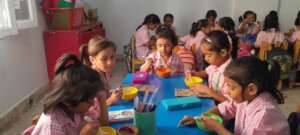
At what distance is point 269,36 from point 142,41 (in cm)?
163

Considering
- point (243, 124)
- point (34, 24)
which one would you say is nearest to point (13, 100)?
point (34, 24)

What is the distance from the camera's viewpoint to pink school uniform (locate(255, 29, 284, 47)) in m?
3.16

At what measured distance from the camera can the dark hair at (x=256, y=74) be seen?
0.93m

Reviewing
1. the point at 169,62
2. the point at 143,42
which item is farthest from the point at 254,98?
the point at 143,42

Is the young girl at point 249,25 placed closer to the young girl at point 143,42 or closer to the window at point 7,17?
the young girl at point 143,42

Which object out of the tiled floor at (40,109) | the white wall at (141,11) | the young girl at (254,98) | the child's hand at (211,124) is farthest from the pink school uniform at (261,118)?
the white wall at (141,11)

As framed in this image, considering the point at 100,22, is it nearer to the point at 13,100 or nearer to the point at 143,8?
the point at 143,8

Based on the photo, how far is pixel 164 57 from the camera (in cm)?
187

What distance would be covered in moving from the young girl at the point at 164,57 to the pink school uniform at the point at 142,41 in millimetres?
1311

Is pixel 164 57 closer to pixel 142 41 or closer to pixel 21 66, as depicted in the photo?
pixel 142 41

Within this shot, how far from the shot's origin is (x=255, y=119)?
0.89 m

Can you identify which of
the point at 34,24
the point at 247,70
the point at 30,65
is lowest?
the point at 30,65

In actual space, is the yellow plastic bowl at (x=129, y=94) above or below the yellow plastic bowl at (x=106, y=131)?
above

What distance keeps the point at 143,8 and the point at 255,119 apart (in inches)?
137
